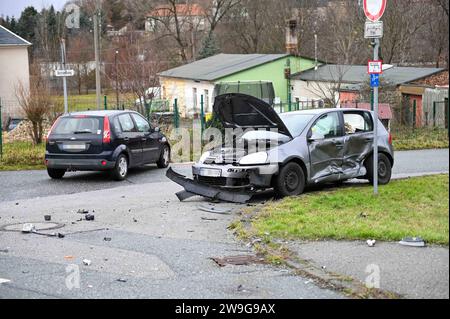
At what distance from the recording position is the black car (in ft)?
52.5

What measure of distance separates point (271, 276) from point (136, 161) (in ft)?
33.6

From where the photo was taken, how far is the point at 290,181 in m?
12.6

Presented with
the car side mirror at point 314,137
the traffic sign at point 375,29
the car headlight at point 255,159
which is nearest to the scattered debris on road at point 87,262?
the car headlight at point 255,159

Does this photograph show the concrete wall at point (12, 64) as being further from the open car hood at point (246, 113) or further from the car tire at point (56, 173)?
the open car hood at point (246, 113)

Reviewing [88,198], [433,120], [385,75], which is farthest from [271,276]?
[385,75]

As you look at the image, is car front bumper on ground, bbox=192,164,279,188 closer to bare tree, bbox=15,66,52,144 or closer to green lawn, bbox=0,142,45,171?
green lawn, bbox=0,142,45,171

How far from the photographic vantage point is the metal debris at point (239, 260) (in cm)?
804

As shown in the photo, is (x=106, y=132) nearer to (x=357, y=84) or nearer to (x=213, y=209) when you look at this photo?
(x=213, y=209)

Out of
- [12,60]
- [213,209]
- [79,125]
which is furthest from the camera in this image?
[12,60]

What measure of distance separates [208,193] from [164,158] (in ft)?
22.0

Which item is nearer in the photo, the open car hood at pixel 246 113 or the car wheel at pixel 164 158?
the open car hood at pixel 246 113

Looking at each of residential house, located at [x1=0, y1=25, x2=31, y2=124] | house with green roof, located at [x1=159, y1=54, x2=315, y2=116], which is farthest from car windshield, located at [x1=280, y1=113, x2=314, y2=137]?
residential house, located at [x1=0, y1=25, x2=31, y2=124]

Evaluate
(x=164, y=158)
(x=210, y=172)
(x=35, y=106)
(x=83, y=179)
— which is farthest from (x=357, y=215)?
(x=35, y=106)

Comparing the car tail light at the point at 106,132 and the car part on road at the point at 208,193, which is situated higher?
the car tail light at the point at 106,132
